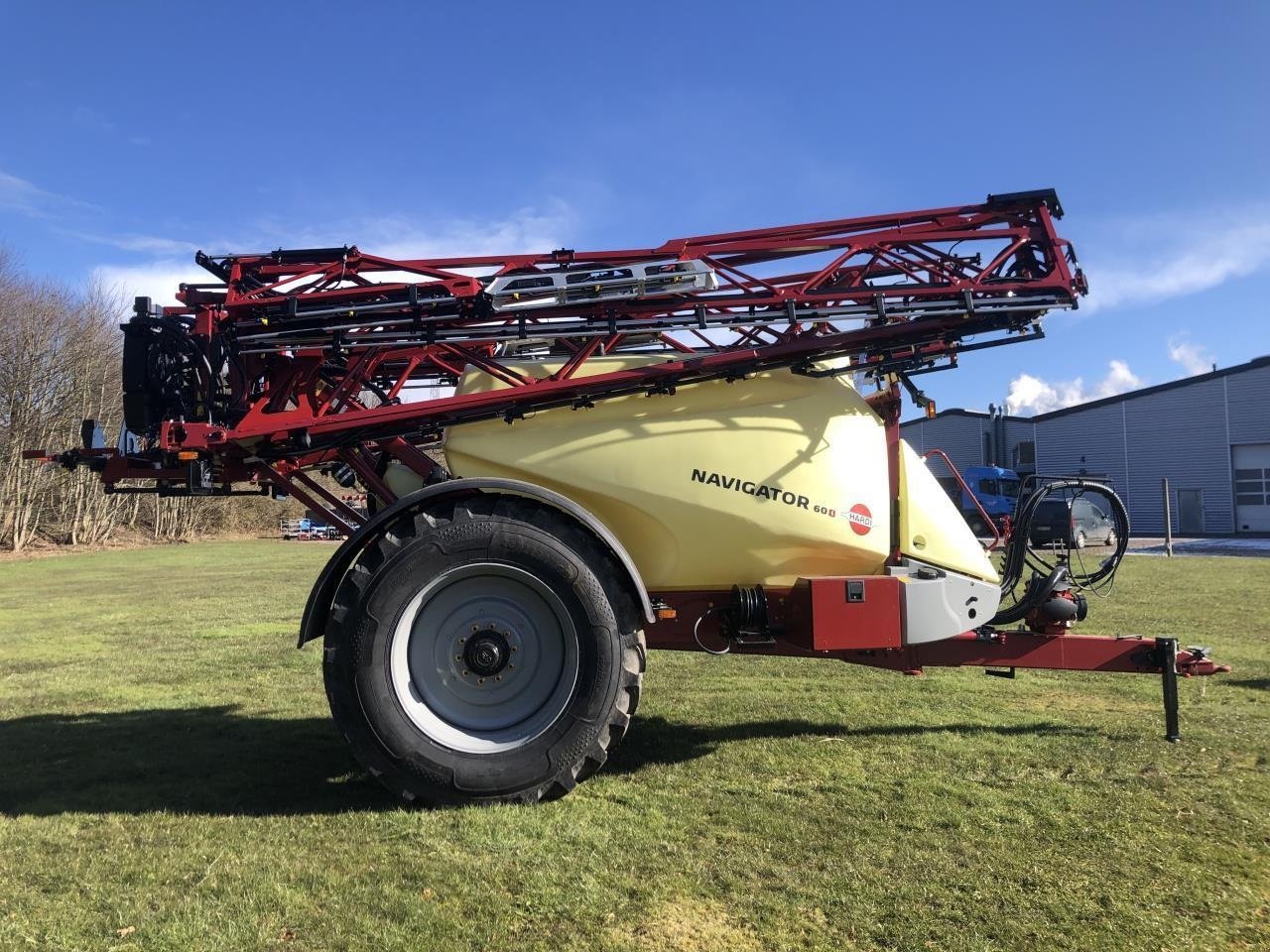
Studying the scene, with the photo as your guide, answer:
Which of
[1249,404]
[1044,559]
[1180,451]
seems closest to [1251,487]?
[1180,451]

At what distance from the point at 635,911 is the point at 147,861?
212 cm

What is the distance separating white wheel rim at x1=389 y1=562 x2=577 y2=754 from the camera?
431 centimetres

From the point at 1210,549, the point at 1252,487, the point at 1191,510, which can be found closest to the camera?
the point at 1210,549

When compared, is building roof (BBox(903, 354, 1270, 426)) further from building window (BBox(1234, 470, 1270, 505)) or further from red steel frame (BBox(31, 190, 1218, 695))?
red steel frame (BBox(31, 190, 1218, 695))

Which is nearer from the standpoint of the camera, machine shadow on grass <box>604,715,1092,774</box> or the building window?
machine shadow on grass <box>604,715,1092,774</box>

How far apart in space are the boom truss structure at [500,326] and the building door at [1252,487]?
44460 millimetres

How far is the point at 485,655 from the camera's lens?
436 centimetres

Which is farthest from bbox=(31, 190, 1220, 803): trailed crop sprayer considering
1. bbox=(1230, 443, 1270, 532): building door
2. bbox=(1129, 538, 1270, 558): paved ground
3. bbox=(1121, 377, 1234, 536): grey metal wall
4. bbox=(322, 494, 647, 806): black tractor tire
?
bbox=(1230, 443, 1270, 532): building door

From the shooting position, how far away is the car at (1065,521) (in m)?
5.55

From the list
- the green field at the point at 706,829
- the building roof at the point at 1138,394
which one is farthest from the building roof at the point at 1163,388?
the green field at the point at 706,829

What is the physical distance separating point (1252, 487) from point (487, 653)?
47179 mm

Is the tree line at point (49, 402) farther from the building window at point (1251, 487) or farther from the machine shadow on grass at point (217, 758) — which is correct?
the building window at point (1251, 487)

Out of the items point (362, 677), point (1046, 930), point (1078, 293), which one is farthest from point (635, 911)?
point (1078, 293)

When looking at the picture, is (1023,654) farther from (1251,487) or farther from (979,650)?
(1251,487)
